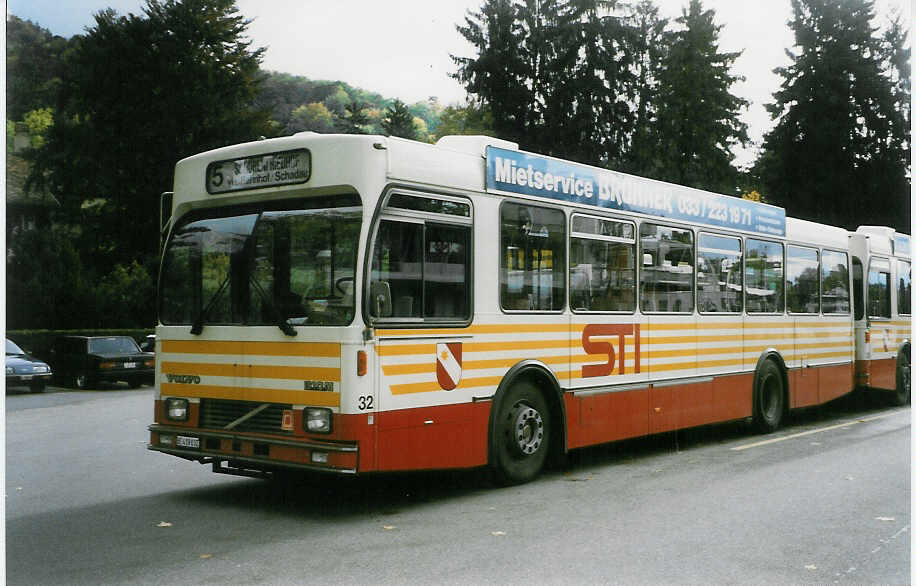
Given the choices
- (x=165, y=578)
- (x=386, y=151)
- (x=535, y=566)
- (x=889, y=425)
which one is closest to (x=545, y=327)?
(x=386, y=151)

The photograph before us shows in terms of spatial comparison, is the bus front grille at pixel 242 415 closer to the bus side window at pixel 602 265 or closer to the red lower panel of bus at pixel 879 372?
the bus side window at pixel 602 265

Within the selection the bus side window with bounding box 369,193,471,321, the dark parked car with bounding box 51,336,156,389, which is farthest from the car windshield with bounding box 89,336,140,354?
the bus side window with bounding box 369,193,471,321

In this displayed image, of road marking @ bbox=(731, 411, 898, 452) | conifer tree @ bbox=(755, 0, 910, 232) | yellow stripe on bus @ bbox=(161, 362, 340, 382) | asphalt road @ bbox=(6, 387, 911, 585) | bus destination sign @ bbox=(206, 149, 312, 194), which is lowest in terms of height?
asphalt road @ bbox=(6, 387, 911, 585)

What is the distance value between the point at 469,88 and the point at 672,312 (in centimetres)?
1425

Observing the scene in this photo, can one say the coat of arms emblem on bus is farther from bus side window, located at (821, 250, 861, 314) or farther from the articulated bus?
bus side window, located at (821, 250, 861, 314)

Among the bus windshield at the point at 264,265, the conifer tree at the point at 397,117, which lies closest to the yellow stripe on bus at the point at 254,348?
the bus windshield at the point at 264,265

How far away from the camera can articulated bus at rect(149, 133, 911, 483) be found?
734 centimetres

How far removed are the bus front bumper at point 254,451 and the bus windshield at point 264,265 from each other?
904 millimetres

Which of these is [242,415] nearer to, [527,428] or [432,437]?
[432,437]

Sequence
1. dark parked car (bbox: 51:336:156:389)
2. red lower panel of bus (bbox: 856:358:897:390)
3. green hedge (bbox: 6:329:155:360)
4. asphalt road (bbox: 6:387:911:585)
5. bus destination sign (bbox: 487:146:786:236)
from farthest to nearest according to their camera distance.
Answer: green hedge (bbox: 6:329:155:360)
dark parked car (bbox: 51:336:156:389)
red lower panel of bus (bbox: 856:358:897:390)
bus destination sign (bbox: 487:146:786:236)
asphalt road (bbox: 6:387:911:585)

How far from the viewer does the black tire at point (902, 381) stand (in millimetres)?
16453

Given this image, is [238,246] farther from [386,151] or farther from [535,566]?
[535,566]

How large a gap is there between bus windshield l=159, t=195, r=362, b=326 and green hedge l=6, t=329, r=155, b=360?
62.3 feet

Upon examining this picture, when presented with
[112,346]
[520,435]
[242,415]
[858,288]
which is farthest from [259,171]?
[112,346]
